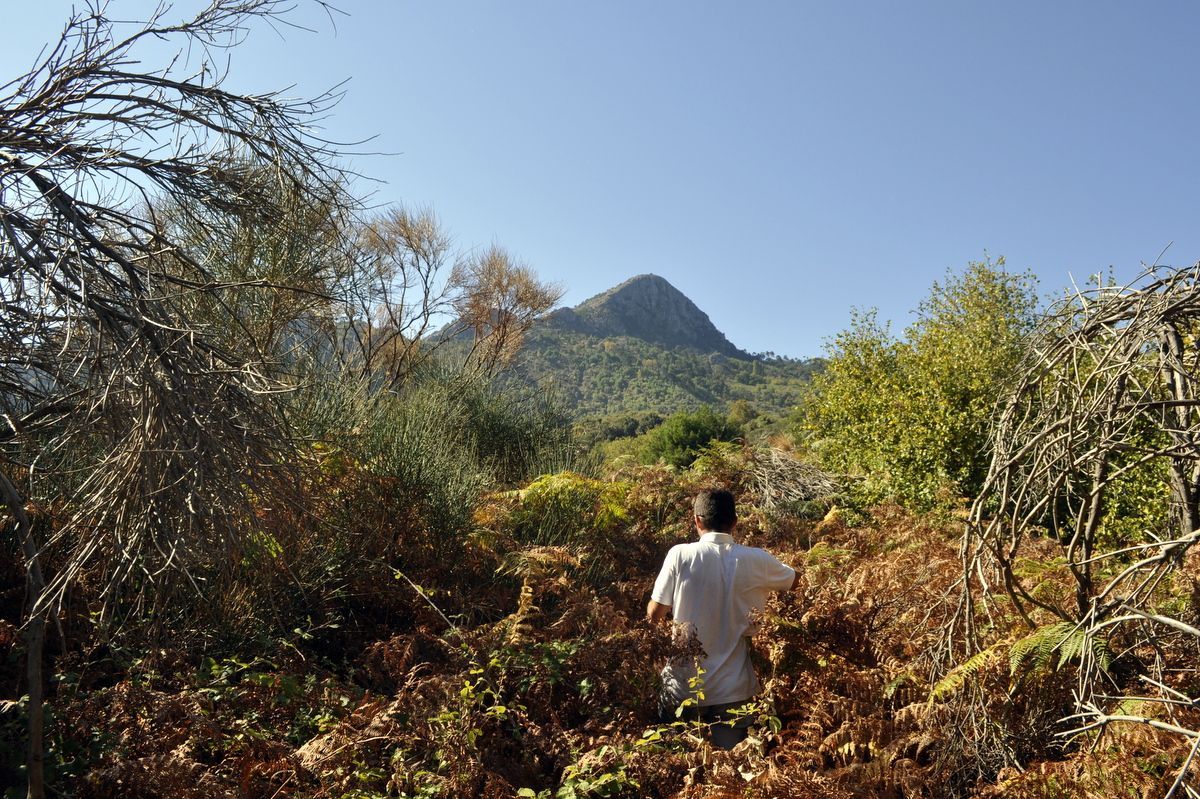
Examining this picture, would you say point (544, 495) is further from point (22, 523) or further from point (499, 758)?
point (22, 523)

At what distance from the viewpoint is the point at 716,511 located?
3.71 m

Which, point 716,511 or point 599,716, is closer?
point 599,716

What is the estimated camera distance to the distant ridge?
8588 cm

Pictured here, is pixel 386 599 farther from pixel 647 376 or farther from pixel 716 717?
pixel 647 376

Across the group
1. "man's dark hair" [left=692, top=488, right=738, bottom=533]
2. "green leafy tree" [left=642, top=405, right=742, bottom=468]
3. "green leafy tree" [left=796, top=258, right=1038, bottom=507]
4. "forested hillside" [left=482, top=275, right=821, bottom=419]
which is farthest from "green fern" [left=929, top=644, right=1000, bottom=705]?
"forested hillside" [left=482, top=275, right=821, bottom=419]

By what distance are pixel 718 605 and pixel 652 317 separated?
95.1 meters

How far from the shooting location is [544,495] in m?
7.68

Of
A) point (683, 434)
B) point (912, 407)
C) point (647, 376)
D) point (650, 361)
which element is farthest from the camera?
point (650, 361)

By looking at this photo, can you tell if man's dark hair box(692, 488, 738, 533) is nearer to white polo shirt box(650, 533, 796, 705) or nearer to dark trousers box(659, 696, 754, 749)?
white polo shirt box(650, 533, 796, 705)

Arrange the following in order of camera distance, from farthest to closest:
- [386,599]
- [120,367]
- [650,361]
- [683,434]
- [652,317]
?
[652,317] → [650,361] → [683,434] → [386,599] → [120,367]

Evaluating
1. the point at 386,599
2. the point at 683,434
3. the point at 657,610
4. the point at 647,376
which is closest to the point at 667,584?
the point at 657,610

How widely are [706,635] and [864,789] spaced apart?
0.97 metres

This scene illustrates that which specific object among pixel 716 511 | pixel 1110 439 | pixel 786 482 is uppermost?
pixel 1110 439

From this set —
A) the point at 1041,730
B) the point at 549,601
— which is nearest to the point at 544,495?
the point at 549,601
